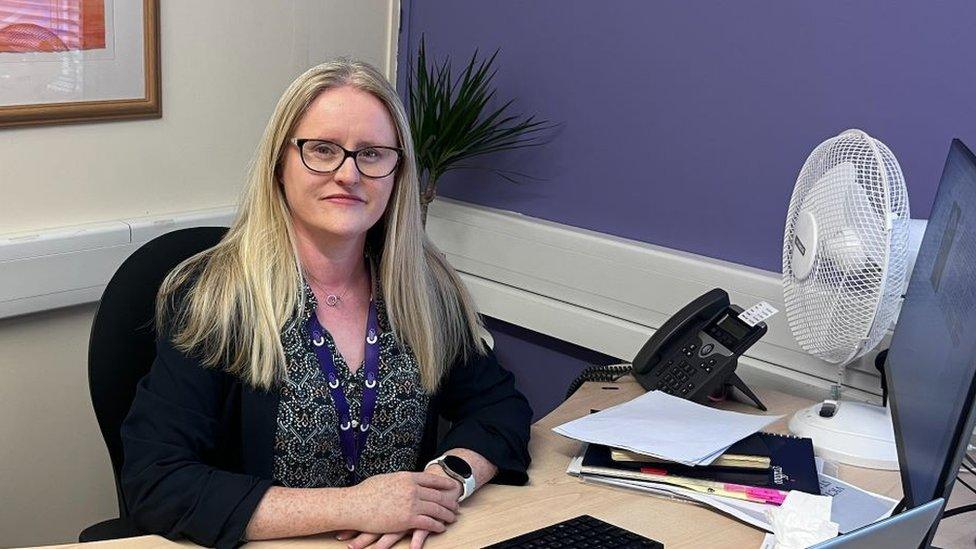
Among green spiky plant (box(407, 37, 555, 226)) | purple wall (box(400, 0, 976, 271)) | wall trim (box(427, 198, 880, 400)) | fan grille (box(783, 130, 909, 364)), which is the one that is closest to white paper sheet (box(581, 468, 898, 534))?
A: fan grille (box(783, 130, 909, 364))

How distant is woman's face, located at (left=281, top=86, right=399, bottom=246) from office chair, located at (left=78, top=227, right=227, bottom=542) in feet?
0.94

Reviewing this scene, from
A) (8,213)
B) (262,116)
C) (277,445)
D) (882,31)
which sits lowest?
(277,445)

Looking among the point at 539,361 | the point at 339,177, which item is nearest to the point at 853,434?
the point at 339,177

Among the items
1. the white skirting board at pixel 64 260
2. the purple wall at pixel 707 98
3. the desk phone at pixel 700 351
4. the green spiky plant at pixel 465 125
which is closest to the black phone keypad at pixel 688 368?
the desk phone at pixel 700 351

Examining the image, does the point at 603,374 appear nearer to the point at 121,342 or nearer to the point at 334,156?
the point at 334,156

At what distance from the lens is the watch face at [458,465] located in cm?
163

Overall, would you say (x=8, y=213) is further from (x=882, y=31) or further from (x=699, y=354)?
(x=882, y=31)

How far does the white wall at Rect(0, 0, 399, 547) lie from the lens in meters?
2.35

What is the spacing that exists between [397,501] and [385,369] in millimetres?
338

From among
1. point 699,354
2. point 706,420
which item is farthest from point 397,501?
point 699,354

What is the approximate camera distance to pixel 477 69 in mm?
2803

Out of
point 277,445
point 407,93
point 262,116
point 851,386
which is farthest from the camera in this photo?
point 407,93

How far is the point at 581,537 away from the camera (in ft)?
4.86

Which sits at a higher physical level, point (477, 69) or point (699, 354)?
point (477, 69)
